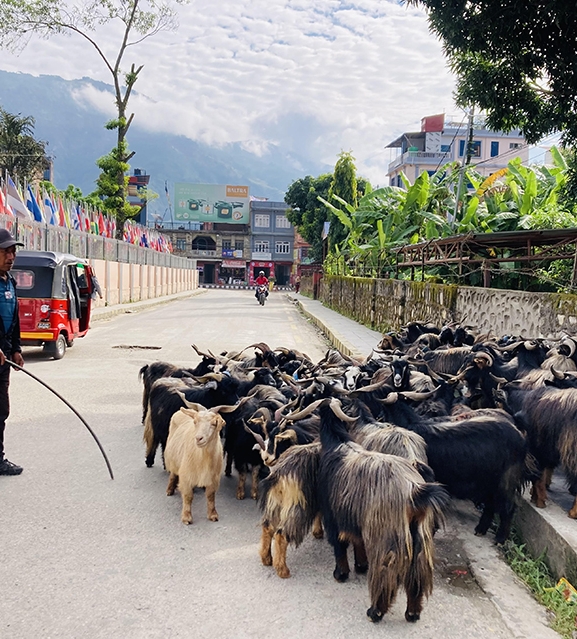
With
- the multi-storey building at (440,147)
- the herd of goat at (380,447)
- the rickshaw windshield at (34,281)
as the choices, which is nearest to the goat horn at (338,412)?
the herd of goat at (380,447)

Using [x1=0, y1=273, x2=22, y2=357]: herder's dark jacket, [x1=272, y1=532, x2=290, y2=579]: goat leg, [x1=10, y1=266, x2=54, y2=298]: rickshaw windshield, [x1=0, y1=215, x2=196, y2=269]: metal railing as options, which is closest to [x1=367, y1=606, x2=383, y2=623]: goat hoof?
[x1=272, y1=532, x2=290, y2=579]: goat leg

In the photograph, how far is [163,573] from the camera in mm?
3580

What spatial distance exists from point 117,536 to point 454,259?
967 cm

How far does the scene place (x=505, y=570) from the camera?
372 centimetres

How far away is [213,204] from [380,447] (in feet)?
237

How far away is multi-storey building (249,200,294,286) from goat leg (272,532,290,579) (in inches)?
2715

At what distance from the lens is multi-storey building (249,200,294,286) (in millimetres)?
72250

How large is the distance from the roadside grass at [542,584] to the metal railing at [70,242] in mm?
16592

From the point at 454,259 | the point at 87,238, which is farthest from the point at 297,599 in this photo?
the point at 87,238

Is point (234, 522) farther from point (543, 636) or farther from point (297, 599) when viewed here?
point (543, 636)

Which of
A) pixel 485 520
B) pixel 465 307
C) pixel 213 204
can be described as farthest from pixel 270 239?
pixel 485 520

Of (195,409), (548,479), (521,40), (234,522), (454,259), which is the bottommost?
(234,522)

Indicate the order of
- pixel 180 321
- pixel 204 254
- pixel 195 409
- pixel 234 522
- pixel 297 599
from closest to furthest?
pixel 297 599, pixel 234 522, pixel 195 409, pixel 180 321, pixel 204 254

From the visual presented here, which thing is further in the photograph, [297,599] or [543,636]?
[297,599]
